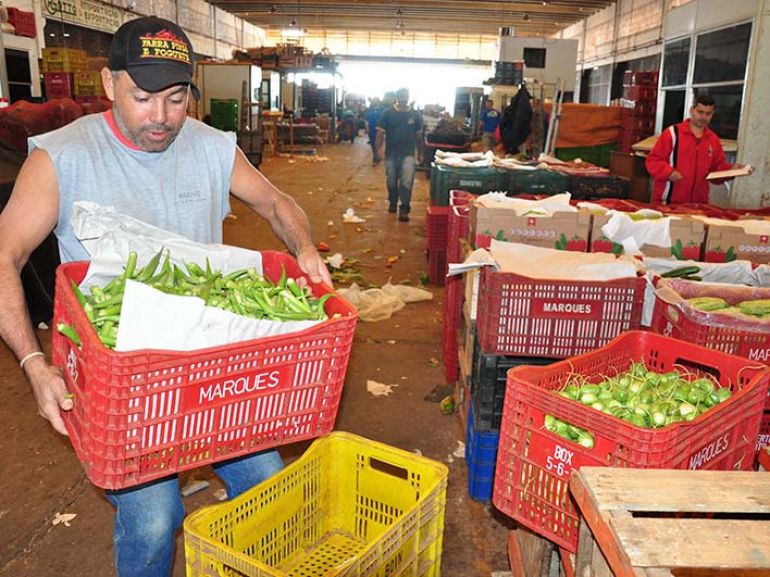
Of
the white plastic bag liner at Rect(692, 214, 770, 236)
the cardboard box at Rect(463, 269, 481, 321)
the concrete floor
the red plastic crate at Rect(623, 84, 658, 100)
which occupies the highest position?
the red plastic crate at Rect(623, 84, 658, 100)

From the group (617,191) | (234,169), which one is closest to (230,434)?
(234,169)

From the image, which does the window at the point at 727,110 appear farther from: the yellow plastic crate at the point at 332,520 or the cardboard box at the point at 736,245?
the yellow plastic crate at the point at 332,520

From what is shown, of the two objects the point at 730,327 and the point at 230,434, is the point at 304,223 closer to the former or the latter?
the point at 230,434

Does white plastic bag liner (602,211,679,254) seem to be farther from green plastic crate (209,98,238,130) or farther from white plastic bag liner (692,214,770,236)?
green plastic crate (209,98,238,130)

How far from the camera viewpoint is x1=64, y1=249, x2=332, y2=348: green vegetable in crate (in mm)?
1695

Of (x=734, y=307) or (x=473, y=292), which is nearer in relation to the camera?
(x=734, y=307)

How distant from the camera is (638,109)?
12641 mm

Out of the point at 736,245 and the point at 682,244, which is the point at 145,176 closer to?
the point at 682,244

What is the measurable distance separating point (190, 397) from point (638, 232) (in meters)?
3.01

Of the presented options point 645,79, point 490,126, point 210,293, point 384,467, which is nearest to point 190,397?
point 210,293

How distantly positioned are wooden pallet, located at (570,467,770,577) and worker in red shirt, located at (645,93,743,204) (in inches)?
201

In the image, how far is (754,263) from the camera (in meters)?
3.74

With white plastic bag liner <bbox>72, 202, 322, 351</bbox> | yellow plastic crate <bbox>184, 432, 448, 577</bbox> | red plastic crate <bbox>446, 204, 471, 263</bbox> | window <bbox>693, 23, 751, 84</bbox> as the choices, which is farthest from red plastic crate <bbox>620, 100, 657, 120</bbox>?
white plastic bag liner <bbox>72, 202, 322, 351</bbox>

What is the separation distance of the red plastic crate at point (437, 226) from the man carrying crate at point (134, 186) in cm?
447
